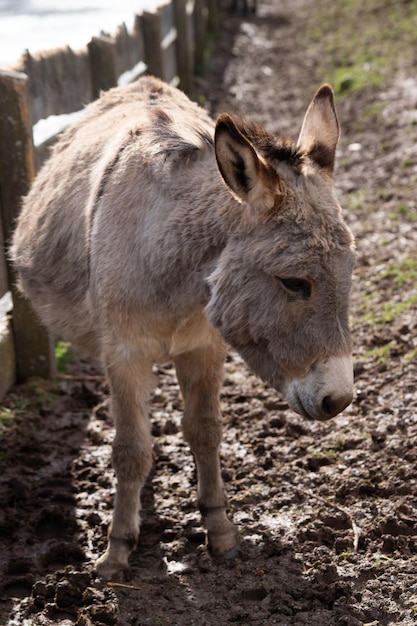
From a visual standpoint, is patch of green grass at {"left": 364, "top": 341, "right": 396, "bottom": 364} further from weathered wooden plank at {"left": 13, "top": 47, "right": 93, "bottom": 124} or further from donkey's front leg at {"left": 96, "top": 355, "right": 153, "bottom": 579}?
weathered wooden plank at {"left": 13, "top": 47, "right": 93, "bottom": 124}

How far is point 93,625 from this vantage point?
11.6 ft

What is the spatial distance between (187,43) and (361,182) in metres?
4.49

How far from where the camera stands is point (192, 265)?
12.0 ft

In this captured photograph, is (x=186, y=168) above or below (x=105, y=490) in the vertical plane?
above

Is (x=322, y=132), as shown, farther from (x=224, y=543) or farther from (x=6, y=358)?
(x=6, y=358)

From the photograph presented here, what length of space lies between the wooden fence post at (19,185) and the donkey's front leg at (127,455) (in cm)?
174

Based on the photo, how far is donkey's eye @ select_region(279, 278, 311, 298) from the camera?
3.31 meters

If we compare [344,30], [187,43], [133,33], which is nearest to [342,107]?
[187,43]

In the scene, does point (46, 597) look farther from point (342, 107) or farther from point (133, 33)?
point (342, 107)

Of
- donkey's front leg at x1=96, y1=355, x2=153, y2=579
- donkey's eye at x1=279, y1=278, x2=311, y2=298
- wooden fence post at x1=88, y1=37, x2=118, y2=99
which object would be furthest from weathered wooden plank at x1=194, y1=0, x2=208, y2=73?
donkey's eye at x1=279, y1=278, x2=311, y2=298

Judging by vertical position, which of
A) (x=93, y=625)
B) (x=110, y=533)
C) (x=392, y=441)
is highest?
(x=392, y=441)

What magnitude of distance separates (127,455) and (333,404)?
→ 1269mm

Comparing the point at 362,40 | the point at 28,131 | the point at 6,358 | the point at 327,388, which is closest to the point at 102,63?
the point at 28,131

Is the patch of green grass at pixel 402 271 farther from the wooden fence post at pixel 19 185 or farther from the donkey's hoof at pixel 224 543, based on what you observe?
the donkey's hoof at pixel 224 543
